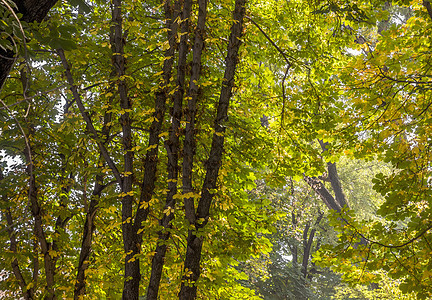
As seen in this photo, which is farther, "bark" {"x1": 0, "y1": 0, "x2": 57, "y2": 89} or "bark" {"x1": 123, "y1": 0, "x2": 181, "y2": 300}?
"bark" {"x1": 123, "y1": 0, "x2": 181, "y2": 300}

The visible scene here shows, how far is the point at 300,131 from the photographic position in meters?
6.40

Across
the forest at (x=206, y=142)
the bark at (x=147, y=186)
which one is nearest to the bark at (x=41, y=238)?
the forest at (x=206, y=142)

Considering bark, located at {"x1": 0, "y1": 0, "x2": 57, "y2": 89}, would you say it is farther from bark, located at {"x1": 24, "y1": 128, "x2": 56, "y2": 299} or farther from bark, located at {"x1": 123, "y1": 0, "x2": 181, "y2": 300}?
bark, located at {"x1": 24, "y1": 128, "x2": 56, "y2": 299}

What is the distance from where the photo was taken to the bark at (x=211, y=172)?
4656 millimetres

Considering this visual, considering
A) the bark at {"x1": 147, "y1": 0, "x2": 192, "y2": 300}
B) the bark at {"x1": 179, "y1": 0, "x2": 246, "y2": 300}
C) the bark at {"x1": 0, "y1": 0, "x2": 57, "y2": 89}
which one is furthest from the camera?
the bark at {"x1": 147, "y1": 0, "x2": 192, "y2": 300}

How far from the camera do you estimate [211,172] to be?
16.3 ft

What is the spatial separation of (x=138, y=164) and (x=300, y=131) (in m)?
2.87

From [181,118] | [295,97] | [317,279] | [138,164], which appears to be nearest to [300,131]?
[295,97]

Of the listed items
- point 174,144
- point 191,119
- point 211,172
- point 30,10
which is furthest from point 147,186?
point 30,10

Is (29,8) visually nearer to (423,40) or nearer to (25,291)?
(25,291)

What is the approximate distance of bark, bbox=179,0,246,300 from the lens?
4656 mm

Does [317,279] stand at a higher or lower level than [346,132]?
higher

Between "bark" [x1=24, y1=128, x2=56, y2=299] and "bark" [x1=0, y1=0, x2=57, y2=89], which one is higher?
"bark" [x1=0, y1=0, x2=57, y2=89]

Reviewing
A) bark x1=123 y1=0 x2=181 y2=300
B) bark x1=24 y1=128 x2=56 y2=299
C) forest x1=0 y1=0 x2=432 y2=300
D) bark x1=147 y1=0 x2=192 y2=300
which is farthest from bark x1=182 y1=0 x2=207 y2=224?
Result: bark x1=24 y1=128 x2=56 y2=299
